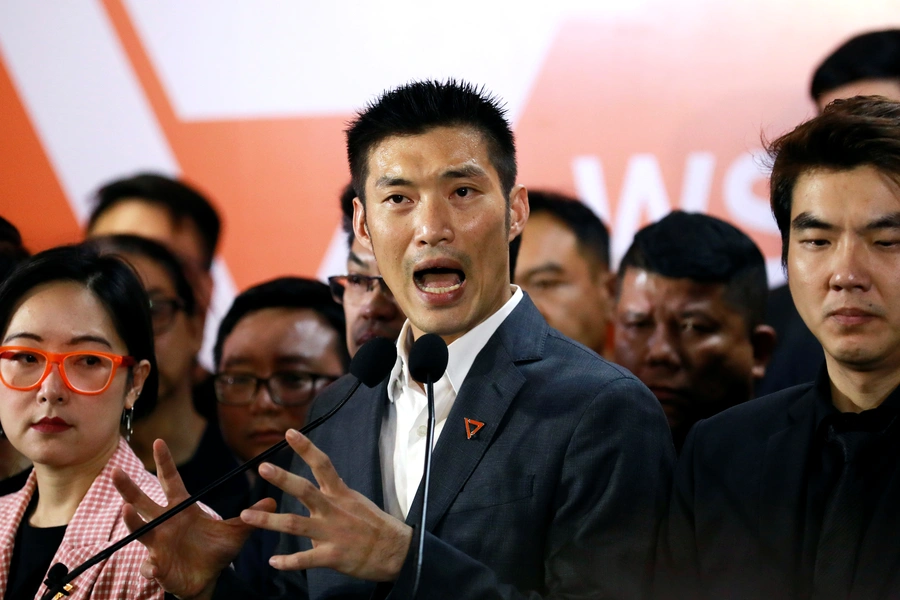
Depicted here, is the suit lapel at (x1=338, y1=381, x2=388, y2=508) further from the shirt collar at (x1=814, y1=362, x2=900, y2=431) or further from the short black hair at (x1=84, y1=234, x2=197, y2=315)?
the short black hair at (x1=84, y1=234, x2=197, y2=315)

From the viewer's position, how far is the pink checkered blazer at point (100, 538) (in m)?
2.12

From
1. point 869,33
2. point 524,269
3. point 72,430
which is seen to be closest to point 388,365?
point 72,430

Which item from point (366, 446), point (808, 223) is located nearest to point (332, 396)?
point (366, 446)

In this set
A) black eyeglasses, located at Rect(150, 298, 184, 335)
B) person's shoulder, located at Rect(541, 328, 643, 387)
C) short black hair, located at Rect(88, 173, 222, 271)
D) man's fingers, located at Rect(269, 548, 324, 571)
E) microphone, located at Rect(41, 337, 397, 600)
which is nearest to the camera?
man's fingers, located at Rect(269, 548, 324, 571)

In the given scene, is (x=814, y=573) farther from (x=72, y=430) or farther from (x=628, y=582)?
(x=72, y=430)

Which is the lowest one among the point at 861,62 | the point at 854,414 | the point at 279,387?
the point at 854,414

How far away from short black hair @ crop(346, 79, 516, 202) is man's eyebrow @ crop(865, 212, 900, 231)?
2.33 feet

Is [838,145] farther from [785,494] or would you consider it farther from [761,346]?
[761,346]

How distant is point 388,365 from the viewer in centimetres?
198

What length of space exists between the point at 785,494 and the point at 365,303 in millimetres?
1470

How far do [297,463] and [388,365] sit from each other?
51 cm

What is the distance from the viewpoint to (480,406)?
2.03 metres

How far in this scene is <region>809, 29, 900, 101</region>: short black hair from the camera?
3.21 metres

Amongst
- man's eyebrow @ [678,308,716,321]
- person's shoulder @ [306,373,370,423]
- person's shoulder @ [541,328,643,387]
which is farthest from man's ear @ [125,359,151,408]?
man's eyebrow @ [678,308,716,321]
